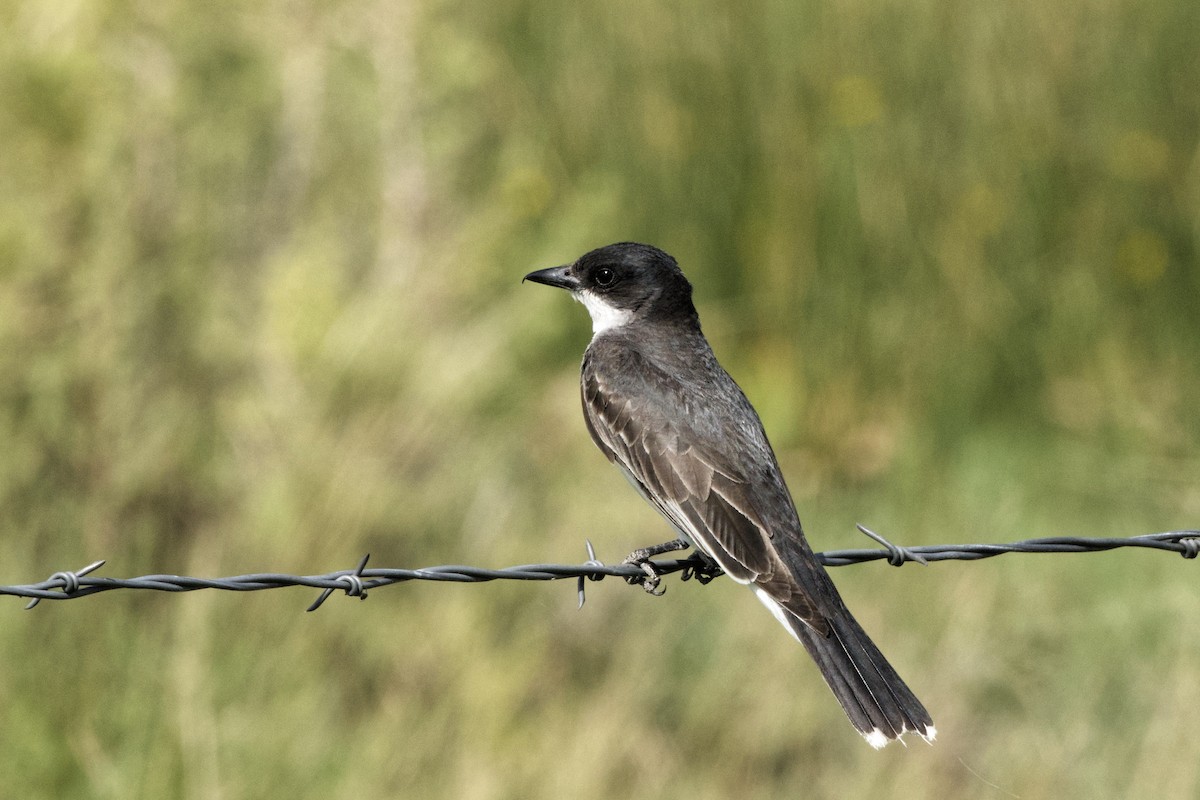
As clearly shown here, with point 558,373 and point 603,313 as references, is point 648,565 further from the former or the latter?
point 558,373

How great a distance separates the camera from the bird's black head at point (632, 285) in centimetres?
660

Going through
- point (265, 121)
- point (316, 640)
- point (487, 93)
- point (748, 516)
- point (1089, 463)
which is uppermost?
point (487, 93)

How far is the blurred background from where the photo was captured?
262 inches

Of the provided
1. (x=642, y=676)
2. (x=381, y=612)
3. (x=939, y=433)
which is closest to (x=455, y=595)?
(x=381, y=612)

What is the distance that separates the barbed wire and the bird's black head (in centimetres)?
139

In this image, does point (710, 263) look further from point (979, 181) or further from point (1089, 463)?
point (1089, 463)

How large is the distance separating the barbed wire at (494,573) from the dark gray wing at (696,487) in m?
0.17

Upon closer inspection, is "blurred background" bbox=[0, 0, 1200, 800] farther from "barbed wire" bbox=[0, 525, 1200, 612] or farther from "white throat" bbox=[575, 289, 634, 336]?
"barbed wire" bbox=[0, 525, 1200, 612]

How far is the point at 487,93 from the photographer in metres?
11.7

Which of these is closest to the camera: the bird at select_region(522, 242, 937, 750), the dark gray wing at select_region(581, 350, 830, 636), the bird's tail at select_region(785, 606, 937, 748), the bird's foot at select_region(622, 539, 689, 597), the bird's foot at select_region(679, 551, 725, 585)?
the bird's tail at select_region(785, 606, 937, 748)

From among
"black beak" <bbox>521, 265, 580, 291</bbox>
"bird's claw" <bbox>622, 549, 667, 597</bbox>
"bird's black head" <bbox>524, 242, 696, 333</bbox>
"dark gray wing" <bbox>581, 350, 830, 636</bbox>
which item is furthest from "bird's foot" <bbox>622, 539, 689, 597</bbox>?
"black beak" <bbox>521, 265, 580, 291</bbox>

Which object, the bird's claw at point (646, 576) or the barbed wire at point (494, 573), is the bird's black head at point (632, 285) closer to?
the bird's claw at point (646, 576)

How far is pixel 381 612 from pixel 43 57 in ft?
9.66

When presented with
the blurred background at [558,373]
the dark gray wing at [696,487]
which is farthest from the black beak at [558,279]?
the blurred background at [558,373]
